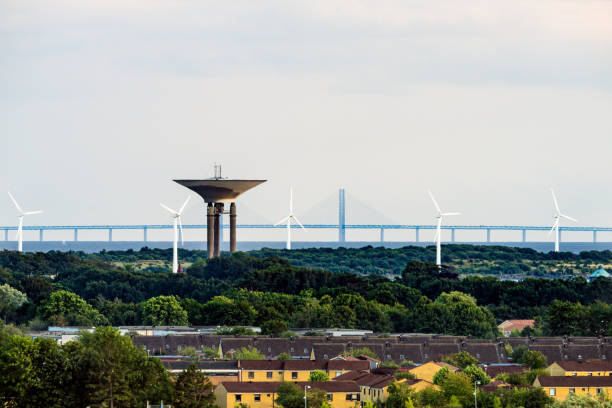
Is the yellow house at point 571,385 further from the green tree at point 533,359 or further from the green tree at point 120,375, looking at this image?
the green tree at point 120,375

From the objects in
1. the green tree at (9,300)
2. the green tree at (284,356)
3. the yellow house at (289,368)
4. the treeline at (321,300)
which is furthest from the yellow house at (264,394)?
the green tree at (9,300)

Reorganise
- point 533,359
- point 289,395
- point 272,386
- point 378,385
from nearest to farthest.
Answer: point 289,395 → point 378,385 → point 272,386 → point 533,359

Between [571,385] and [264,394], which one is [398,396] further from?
[571,385]

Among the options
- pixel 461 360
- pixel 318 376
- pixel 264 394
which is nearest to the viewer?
pixel 264 394

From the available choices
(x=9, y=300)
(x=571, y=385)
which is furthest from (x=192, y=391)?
(x=9, y=300)

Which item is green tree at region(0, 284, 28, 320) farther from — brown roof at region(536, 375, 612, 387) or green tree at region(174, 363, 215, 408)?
green tree at region(174, 363, 215, 408)

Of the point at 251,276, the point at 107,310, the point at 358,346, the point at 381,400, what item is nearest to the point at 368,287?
the point at 251,276

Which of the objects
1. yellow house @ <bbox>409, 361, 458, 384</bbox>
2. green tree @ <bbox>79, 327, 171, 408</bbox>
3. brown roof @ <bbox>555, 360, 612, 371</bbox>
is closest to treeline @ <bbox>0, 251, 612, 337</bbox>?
brown roof @ <bbox>555, 360, 612, 371</bbox>

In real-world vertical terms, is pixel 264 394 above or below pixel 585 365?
below

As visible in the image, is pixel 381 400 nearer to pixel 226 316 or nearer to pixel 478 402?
pixel 478 402
